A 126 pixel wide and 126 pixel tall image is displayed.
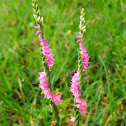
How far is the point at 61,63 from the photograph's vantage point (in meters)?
2.00

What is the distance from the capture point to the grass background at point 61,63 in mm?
1577

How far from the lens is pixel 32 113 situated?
1.56 metres

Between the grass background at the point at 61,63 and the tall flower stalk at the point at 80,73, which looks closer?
the tall flower stalk at the point at 80,73

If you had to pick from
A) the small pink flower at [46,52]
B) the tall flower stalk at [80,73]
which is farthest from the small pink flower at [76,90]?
the small pink flower at [46,52]

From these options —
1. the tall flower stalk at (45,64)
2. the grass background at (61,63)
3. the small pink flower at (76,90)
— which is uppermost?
the grass background at (61,63)

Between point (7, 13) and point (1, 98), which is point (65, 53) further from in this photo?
point (7, 13)

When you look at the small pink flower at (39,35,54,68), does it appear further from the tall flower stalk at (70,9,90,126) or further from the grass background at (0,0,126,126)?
the grass background at (0,0,126,126)

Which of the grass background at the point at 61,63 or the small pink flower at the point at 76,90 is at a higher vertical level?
the grass background at the point at 61,63

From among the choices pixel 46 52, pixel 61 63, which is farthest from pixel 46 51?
pixel 61 63

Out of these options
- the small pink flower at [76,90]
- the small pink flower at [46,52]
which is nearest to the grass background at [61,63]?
the small pink flower at [76,90]

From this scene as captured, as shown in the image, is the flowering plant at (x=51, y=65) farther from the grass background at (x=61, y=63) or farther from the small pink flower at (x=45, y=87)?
the grass background at (x=61, y=63)

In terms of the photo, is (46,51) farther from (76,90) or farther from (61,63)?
(61,63)

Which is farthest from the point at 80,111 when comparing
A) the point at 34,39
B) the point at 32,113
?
the point at 34,39

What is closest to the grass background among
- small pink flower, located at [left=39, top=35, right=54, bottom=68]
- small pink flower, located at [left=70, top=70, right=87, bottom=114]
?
small pink flower, located at [left=70, top=70, right=87, bottom=114]
